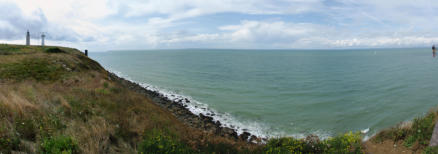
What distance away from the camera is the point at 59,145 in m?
4.83

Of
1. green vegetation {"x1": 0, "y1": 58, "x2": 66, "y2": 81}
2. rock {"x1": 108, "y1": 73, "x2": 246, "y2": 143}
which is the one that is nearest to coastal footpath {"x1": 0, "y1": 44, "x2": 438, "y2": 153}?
rock {"x1": 108, "y1": 73, "x2": 246, "y2": 143}

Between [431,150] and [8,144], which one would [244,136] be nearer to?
[431,150]

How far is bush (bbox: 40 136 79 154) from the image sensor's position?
476cm

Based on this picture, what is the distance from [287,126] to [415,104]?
1584 centimetres

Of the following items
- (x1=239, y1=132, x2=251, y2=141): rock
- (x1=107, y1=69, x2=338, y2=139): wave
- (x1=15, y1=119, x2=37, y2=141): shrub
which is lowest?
(x1=239, y1=132, x2=251, y2=141): rock

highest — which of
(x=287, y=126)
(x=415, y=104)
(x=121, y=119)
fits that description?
(x=121, y=119)

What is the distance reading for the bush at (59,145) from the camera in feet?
15.6

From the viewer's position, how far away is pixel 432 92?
93.8ft

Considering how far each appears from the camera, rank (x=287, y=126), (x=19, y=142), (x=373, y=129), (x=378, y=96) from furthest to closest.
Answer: (x=378, y=96) → (x=287, y=126) → (x=373, y=129) → (x=19, y=142)

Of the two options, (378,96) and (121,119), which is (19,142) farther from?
(378,96)

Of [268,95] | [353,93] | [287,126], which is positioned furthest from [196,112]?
[353,93]

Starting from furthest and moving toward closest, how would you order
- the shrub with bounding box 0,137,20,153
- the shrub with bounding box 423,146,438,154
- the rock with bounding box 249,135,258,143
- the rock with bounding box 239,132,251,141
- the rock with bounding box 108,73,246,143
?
the rock with bounding box 108,73,246,143
the rock with bounding box 239,132,251,141
the rock with bounding box 249,135,258,143
the shrub with bounding box 423,146,438,154
the shrub with bounding box 0,137,20,153

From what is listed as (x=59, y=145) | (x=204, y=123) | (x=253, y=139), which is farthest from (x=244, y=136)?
(x=59, y=145)

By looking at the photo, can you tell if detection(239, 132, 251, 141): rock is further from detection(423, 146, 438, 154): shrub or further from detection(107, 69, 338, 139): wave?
detection(423, 146, 438, 154): shrub
